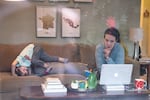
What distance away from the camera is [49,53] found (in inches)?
161

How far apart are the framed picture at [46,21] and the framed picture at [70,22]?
6.0 inches

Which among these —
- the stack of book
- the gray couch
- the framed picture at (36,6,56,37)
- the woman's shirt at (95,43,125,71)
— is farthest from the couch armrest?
the stack of book

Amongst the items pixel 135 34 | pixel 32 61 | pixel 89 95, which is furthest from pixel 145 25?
pixel 89 95

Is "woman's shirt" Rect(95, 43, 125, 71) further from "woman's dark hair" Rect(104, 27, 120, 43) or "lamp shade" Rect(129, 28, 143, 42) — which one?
"lamp shade" Rect(129, 28, 143, 42)

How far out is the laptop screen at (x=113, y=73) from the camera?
8.63ft

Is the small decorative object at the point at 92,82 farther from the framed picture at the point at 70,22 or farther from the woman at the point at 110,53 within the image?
the framed picture at the point at 70,22

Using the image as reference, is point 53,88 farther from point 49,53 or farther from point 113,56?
point 49,53

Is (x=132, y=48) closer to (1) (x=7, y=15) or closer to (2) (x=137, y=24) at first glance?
(2) (x=137, y=24)

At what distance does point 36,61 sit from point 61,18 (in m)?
0.78

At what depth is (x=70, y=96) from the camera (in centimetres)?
243

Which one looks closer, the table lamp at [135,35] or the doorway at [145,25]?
the table lamp at [135,35]

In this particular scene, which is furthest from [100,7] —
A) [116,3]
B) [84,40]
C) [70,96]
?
[70,96]

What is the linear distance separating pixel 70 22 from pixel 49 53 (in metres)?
0.58

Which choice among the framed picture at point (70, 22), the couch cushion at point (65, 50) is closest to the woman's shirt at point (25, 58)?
the couch cushion at point (65, 50)
